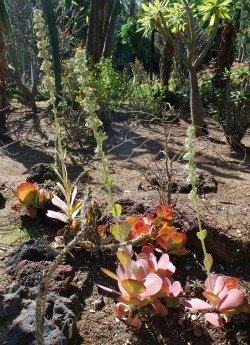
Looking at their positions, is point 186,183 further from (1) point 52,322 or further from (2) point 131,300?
(1) point 52,322

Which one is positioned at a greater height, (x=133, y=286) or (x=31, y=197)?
(x=133, y=286)

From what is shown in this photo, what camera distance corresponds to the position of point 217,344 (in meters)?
2.90

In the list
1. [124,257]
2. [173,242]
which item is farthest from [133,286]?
[173,242]

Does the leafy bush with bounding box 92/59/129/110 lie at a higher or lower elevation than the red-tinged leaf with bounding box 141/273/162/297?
lower

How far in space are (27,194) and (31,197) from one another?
0.04m

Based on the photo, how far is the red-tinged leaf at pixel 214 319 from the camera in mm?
2838

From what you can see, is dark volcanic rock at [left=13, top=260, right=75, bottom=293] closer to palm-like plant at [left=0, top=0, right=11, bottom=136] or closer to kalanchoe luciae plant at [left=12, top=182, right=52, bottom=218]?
kalanchoe luciae plant at [left=12, top=182, right=52, bottom=218]

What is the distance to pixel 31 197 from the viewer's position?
13.5ft

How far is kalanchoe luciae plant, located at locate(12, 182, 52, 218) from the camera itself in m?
4.11

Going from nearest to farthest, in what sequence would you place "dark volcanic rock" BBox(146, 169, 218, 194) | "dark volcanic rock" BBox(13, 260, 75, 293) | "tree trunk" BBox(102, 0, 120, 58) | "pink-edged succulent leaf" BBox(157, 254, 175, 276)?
1. "pink-edged succulent leaf" BBox(157, 254, 175, 276)
2. "dark volcanic rock" BBox(13, 260, 75, 293)
3. "dark volcanic rock" BBox(146, 169, 218, 194)
4. "tree trunk" BBox(102, 0, 120, 58)

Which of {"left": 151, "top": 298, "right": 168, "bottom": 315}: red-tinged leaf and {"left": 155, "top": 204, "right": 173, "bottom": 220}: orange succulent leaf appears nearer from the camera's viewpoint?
{"left": 151, "top": 298, "right": 168, "bottom": 315}: red-tinged leaf

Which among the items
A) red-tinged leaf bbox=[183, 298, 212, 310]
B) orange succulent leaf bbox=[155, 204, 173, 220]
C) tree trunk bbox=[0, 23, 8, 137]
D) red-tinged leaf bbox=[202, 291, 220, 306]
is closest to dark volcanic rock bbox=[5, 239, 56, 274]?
orange succulent leaf bbox=[155, 204, 173, 220]

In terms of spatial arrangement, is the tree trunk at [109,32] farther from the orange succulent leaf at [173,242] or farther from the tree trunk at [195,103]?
the orange succulent leaf at [173,242]

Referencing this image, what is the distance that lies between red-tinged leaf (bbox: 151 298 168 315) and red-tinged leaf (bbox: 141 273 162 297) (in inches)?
4.5
